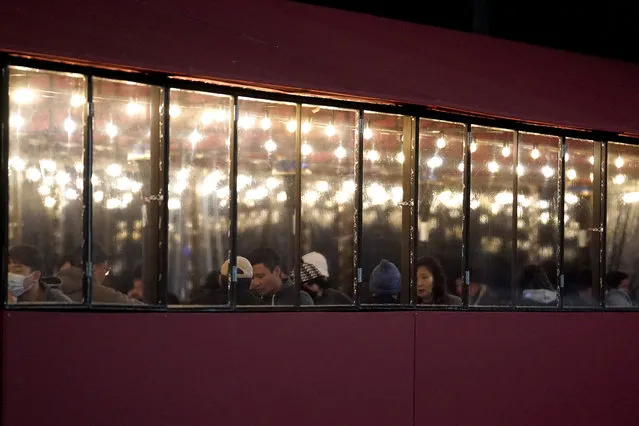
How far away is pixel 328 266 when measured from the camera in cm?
902

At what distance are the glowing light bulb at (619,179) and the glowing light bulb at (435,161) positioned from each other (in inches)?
96.0

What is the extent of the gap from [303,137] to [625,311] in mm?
4422

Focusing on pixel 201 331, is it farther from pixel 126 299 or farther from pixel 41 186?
pixel 41 186

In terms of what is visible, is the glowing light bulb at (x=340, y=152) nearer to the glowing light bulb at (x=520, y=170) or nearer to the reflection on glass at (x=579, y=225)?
the glowing light bulb at (x=520, y=170)

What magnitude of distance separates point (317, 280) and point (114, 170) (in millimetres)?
2080

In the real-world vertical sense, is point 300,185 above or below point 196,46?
below

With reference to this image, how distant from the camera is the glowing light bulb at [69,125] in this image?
7520 mm

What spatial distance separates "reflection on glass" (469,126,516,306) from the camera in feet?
33.1

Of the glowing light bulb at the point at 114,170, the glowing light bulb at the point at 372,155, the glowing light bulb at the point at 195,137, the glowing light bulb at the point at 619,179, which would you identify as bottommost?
the glowing light bulb at the point at 114,170

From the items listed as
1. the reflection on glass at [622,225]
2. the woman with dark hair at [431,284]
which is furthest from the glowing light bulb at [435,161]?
the reflection on glass at [622,225]

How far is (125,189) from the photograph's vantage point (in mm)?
7816

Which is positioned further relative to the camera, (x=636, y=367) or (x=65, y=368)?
(x=636, y=367)

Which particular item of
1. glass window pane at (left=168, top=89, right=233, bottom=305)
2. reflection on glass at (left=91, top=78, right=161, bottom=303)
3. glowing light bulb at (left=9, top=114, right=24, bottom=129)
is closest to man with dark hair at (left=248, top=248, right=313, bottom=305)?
glass window pane at (left=168, top=89, right=233, bottom=305)

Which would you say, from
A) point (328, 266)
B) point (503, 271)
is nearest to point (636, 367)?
point (503, 271)
